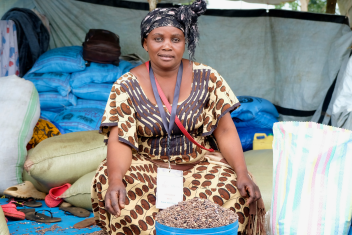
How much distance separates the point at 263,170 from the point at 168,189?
129 cm

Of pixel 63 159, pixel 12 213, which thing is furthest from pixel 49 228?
pixel 63 159

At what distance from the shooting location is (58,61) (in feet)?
12.9

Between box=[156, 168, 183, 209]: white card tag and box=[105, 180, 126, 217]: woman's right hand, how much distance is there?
188 millimetres

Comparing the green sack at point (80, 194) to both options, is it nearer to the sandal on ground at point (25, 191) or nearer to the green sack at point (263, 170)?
the sandal on ground at point (25, 191)

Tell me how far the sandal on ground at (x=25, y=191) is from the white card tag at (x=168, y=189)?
Result: 144 centimetres

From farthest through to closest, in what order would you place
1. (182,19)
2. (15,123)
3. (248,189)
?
1. (15,123)
2. (182,19)
3. (248,189)

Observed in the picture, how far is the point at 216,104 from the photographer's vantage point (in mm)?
2057

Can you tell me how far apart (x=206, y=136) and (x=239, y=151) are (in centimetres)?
24

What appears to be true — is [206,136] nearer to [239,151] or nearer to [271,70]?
[239,151]

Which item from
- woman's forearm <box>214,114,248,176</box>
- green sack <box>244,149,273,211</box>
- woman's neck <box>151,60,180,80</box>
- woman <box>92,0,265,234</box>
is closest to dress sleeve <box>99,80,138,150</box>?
woman <box>92,0,265,234</box>

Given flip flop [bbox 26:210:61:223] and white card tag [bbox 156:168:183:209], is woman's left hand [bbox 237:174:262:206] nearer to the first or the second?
white card tag [bbox 156:168:183:209]

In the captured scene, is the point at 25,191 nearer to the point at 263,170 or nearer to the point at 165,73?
the point at 165,73

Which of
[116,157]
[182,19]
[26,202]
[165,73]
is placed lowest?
[26,202]

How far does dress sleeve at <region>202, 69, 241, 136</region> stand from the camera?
202 cm
